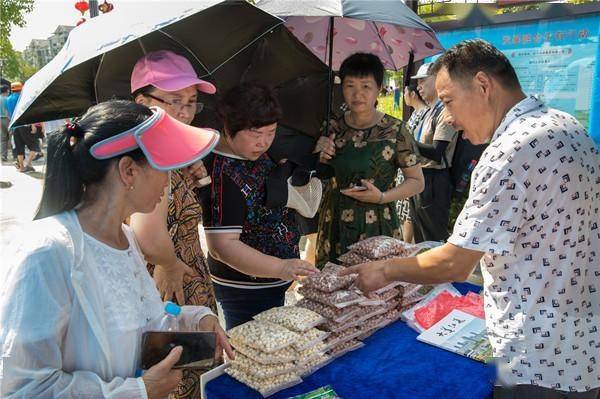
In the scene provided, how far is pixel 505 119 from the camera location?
1575 millimetres

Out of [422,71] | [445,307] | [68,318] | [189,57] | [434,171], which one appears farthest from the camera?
[422,71]

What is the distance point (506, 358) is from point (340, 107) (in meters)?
2.00

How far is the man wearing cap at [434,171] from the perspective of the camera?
4.11 m

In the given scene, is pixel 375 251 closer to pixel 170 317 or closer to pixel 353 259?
pixel 353 259

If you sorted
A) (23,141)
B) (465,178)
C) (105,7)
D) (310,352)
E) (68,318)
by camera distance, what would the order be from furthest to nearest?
(23,141), (105,7), (465,178), (310,352), (68,318)

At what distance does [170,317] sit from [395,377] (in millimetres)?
840

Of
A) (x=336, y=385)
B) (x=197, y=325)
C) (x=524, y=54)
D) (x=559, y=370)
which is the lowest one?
(x=336, y=385)

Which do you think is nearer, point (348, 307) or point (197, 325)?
A: point (197, 325)

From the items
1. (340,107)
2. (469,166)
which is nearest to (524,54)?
(469,166)

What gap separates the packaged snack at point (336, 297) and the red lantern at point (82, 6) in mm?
7324

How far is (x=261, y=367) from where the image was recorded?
1631 mm

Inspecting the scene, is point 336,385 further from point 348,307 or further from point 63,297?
point 63,297

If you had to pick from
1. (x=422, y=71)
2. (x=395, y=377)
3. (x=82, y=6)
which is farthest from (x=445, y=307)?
(x=82, y=6)

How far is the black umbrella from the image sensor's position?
1.76 meters
